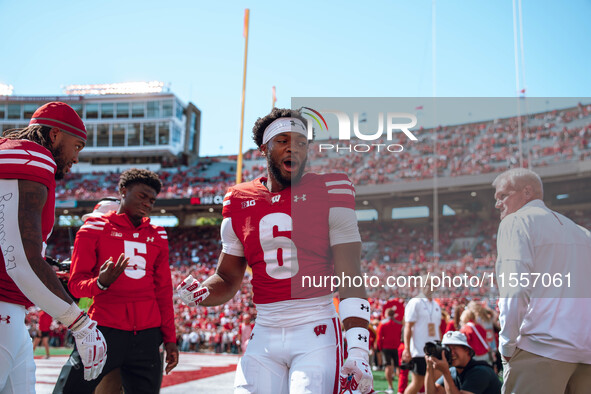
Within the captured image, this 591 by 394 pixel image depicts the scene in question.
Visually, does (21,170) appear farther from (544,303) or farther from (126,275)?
(544,303)

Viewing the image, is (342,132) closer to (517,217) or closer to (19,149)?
(517,217)

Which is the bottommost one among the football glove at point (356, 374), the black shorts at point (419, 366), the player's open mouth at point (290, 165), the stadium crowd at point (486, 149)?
the black shorts at point (419, 366)

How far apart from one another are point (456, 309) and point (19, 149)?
688 centimetres

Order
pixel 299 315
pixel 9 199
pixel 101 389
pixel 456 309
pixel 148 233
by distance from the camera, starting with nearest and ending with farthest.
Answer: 1. pixel 9 199
2. pixel 299 315
3. pixel 101 389
4. pixel 148 233
5. pixel 456 309

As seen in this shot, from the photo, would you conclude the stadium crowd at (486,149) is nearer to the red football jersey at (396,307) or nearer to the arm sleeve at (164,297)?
the arm sleeve at (164,297)

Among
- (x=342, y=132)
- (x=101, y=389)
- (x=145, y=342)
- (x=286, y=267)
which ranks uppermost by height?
(x=342, y=132)

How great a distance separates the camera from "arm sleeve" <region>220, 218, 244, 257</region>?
8.80 feet

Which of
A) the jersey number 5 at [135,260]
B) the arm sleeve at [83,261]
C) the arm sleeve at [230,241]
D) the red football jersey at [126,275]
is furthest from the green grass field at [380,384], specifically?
the arm sleeve at [230,241]

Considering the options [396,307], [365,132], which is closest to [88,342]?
[365,132]

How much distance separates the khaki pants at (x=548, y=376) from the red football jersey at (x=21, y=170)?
255cm

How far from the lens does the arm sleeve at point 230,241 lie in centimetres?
268

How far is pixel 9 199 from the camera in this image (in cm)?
215

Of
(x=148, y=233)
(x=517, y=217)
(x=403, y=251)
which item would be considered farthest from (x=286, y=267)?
(x=403, y=251)

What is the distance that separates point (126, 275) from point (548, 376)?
2711mm
